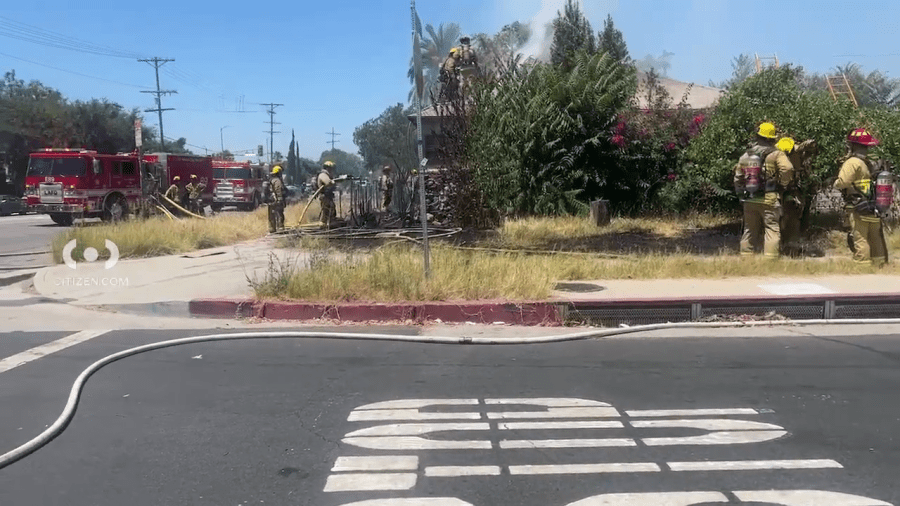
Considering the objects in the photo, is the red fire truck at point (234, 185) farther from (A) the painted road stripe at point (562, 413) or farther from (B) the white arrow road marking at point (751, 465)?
(B) the white arrow road marking at point (751, 465)

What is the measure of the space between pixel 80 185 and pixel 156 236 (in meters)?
14.4

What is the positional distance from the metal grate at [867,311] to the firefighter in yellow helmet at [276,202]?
12516 millimetres

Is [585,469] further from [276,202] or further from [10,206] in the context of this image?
[10,206]

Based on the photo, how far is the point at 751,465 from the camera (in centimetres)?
434

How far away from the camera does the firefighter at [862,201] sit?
10.3 metres

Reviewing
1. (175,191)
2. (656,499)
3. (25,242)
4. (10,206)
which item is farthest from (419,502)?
(10,206)

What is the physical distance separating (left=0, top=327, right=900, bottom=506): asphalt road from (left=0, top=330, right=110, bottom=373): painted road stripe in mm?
117

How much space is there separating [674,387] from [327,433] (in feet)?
8.56

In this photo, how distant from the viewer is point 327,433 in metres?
4.92

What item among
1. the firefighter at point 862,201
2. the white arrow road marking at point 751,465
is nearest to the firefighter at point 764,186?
the firefighter at point 862,201

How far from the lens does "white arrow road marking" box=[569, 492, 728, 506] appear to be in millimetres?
3867

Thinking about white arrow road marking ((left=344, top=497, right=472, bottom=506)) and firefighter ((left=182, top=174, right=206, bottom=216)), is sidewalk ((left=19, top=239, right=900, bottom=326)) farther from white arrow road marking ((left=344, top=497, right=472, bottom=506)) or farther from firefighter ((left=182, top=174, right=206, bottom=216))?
firefighter ((left=182, top=174, right=206, bottom=216))

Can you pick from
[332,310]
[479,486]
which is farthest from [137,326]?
[479,486]

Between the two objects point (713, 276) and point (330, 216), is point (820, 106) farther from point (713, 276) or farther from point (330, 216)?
point (330, 216)
